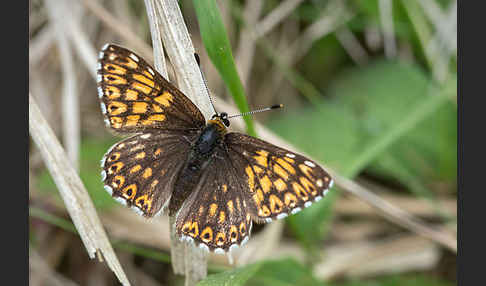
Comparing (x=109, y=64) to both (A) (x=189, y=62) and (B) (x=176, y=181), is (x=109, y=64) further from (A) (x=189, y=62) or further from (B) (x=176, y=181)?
(B) (x=176, y=181)

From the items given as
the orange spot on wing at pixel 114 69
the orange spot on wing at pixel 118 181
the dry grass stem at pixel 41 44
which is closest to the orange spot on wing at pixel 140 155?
the orange spot on wing at pixel 118 181

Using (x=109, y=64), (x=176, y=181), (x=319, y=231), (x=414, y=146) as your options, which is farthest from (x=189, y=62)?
(x=414, y=146)

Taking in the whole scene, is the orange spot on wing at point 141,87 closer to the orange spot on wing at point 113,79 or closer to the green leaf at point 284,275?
the orange spot on wing at point 113,79

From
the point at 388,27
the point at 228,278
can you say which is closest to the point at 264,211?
the point at 228,278

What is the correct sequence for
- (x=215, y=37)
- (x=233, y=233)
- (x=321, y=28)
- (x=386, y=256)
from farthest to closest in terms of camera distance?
(x=321, y=28) < (x=386, y=256) < (x=233, y=233) < (x=215, y=37)

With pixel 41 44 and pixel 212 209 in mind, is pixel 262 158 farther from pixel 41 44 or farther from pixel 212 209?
pixel 41 44

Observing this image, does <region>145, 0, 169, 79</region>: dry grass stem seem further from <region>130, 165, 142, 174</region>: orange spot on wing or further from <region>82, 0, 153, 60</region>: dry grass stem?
<region>82, 0, 153, 60</region>: dry grass stem
